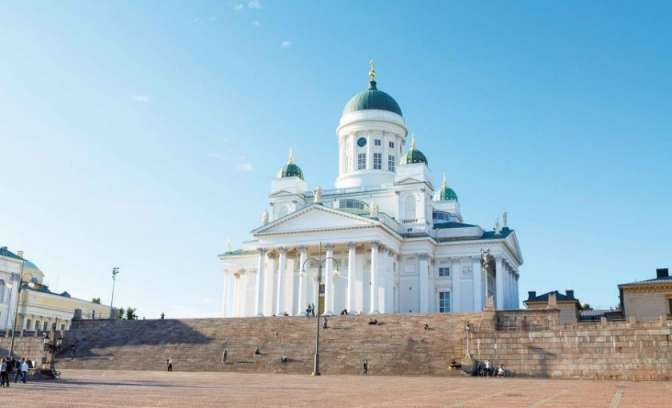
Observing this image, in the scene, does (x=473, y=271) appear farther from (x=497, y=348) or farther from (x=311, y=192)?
(x=497, y=348)

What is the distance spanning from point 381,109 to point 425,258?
1878cm

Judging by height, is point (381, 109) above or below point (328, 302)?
above

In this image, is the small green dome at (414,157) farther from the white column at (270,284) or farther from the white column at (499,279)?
the white column at (270,284)

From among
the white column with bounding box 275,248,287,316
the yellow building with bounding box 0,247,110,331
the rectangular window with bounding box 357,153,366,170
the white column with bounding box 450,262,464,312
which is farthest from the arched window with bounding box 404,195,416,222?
the yellow building with bounding box 0,247,110,331

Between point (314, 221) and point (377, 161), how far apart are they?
569 inches

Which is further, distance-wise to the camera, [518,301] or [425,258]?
[518,301]

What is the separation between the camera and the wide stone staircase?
39969mm

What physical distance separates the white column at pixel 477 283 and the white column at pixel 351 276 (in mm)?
11522

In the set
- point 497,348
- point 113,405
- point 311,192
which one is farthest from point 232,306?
point 113,405

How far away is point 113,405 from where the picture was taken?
16344 millimetres

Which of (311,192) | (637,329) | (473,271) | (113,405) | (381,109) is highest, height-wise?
(381,109)

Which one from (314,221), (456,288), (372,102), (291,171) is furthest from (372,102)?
(456,288)

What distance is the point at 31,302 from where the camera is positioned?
85.0m

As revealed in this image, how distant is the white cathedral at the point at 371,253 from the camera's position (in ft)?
196
